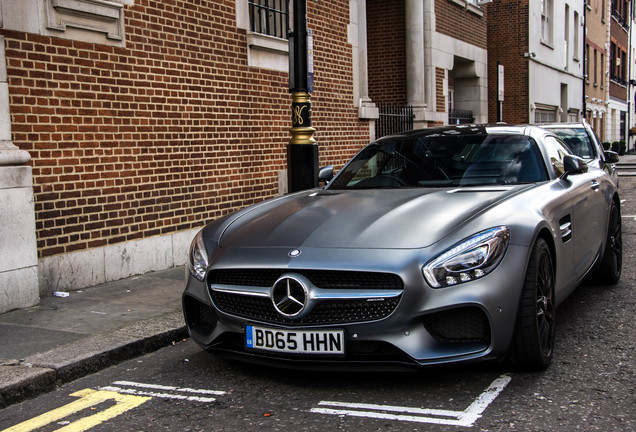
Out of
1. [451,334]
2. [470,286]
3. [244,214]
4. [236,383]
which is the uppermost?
[244,214]

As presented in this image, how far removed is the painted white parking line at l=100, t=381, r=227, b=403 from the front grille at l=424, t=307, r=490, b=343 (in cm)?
125

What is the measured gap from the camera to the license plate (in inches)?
146

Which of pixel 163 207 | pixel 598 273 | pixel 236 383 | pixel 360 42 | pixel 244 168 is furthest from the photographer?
pixel 360 42

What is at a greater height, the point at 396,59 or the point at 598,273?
the point at 396,59

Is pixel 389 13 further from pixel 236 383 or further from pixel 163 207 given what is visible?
pixel 236 383

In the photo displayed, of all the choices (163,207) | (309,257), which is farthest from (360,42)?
(309,257)

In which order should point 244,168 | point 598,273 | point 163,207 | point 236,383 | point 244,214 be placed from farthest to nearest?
point 244,168 → point 163,207 → point 598,273 → point 244,214 → point 236,383

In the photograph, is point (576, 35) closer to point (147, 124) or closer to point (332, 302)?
point (147, 124)

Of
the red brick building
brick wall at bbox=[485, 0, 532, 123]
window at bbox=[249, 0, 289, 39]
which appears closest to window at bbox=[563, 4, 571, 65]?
brick wall at bbox=[485, 0, 532, 123]

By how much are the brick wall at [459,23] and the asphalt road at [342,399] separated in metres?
13.4

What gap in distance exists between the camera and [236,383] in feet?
13.7

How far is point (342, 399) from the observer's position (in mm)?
3789

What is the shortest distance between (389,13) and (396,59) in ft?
3.46

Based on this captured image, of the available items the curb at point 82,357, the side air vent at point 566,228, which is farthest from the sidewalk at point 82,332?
the side air vent at point 566,228
